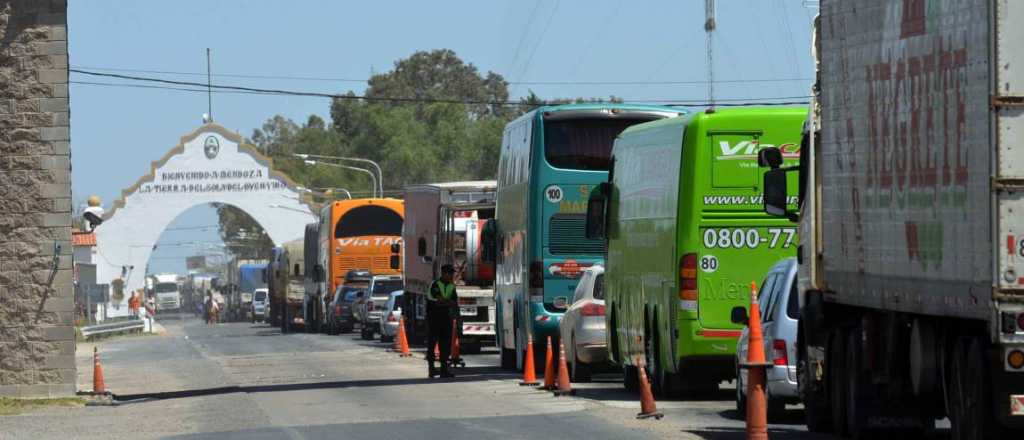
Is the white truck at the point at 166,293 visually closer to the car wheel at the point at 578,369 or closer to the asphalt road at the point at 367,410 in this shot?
the asphalt road at the point at 367,410

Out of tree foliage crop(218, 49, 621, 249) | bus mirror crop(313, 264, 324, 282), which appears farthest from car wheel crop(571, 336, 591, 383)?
tree foliage crop(218, 49, 621, 249)

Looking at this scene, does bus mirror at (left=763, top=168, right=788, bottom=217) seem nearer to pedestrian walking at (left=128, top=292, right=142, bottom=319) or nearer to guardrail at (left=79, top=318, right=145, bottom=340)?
guardrail at (left=79, top=318, right=145, bottom=340)

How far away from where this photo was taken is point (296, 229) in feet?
331

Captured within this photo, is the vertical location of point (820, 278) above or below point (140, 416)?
above

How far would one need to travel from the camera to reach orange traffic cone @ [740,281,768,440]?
1351 centimetres

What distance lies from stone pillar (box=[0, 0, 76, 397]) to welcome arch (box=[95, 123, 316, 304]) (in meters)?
72.7

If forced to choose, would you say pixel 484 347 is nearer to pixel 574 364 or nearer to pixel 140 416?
pixel 574 364

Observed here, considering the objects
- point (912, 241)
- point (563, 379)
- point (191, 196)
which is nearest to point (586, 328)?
point (563, 379)

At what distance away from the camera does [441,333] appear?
2744 cm

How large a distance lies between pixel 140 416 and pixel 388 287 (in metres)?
33.6

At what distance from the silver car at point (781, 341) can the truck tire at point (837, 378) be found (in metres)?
1.50

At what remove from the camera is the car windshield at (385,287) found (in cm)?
5519

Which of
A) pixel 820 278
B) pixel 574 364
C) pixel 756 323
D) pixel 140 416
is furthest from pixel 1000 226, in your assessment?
pixel 574 364

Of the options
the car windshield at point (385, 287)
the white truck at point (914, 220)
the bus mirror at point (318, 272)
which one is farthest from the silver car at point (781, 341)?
the bus mirror at point (318, 272)
